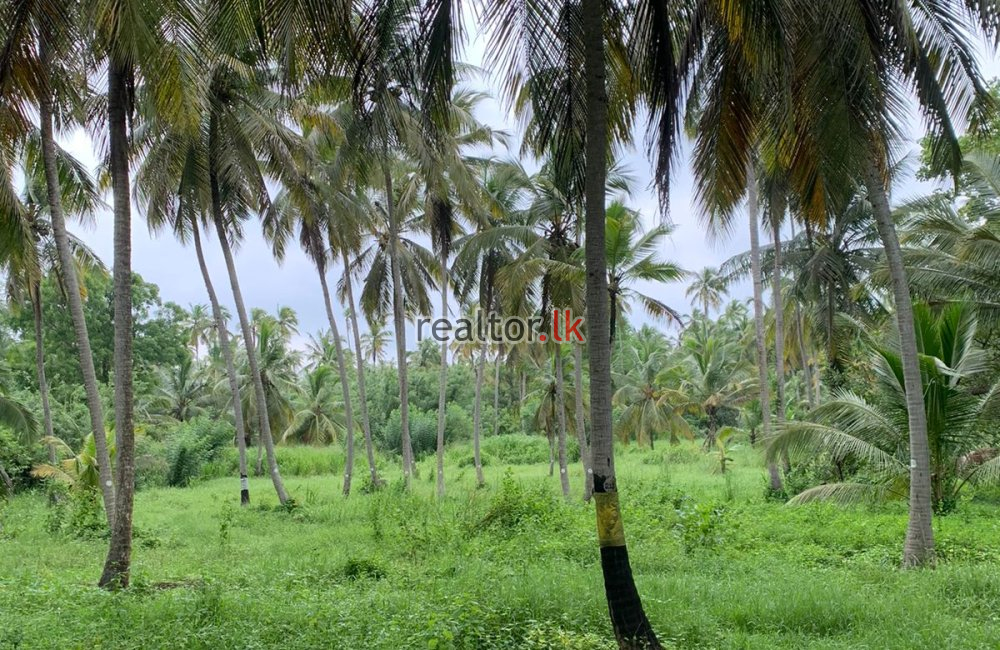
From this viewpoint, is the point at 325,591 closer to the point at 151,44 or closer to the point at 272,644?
the point at 272,644

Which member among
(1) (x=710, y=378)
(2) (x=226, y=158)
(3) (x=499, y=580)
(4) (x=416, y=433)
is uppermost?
(2) (x=226, y=158)

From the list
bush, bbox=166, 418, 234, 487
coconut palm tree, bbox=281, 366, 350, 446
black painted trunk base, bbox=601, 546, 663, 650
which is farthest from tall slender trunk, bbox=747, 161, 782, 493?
coconut palm tree, bbox=281, 366, 350, 446

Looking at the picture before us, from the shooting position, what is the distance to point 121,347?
7816 mm

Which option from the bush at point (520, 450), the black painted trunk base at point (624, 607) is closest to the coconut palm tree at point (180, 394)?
the bush at point (520, 450)

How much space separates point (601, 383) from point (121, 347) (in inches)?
215

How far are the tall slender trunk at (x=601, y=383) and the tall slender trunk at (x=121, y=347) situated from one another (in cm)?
507

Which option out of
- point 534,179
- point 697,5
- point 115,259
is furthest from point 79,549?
point 534,179

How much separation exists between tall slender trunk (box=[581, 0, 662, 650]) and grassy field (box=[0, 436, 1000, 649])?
1.22 feet

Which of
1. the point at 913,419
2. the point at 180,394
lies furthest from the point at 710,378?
the point at 180,394

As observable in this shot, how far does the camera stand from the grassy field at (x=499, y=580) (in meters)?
5.32

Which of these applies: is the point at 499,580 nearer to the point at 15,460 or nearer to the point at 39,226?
the point at 39,226

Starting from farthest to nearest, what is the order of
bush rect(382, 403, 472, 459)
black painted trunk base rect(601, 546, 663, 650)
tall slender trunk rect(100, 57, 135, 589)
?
bush rect(382, 403, 472, 459)
tall slender trunk rect(100, 57, 135, 589)
black painted trunk base rect(601, 546, 663, 650)

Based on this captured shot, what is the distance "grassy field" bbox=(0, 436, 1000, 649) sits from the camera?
17.5 feet

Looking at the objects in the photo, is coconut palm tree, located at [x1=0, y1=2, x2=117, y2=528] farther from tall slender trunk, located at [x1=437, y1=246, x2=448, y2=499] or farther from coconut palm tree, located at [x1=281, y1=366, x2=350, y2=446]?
coconut palm tree, located at [x1=281, y1=366, x2=350, y2=446]
